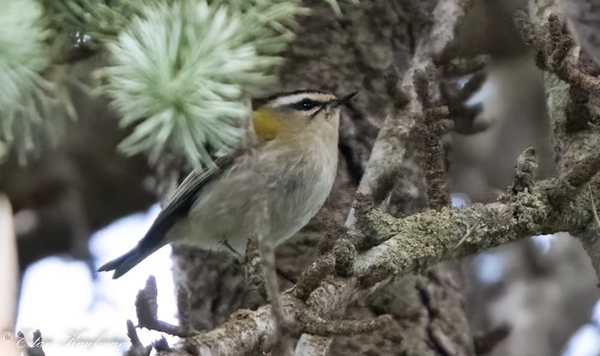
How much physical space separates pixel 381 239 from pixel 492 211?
0.20 metres

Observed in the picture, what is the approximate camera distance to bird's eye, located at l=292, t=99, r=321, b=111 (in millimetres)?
1819

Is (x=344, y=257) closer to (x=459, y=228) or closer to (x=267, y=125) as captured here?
(x=459, y=228)

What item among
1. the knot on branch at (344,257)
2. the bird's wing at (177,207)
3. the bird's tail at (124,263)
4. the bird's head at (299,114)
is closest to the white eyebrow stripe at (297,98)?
the bird's head at (299,114)

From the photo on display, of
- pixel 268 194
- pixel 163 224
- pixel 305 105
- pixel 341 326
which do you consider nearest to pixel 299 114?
pixel 305 105

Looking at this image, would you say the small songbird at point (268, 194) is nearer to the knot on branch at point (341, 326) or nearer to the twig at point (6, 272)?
the twig at point (6, 272)

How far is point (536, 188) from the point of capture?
147 centimetres

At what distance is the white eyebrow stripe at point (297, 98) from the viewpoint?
180 cm

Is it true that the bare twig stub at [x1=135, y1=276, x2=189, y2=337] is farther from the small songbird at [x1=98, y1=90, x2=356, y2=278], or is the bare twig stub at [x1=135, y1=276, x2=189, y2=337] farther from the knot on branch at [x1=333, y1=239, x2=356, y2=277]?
the small songbird at [x1=98, y1=90, x2=356, y2=278]

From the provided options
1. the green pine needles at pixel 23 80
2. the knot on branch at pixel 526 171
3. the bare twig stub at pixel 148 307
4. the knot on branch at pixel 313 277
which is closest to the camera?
the green pine needles at pixel 23 80

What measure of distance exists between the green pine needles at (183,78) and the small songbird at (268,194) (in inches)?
30.3

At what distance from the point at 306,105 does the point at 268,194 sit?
284 millimetres

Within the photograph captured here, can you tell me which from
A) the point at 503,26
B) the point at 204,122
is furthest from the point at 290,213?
the point at 503,26

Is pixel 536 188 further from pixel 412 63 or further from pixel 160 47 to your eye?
pixel 160 47

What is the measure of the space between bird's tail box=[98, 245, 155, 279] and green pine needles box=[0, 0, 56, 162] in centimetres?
89
